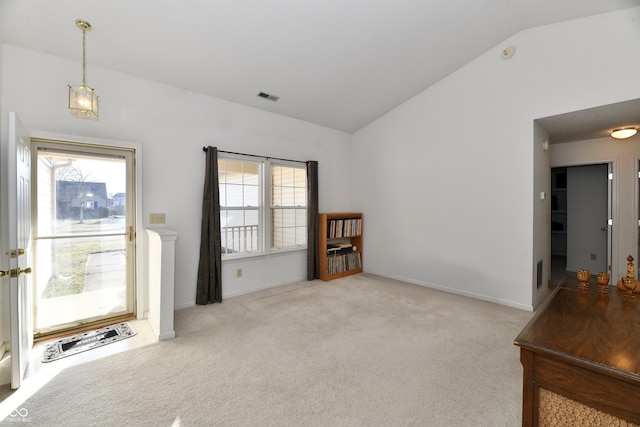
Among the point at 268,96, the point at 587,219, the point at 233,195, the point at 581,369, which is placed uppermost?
the point at 268,96

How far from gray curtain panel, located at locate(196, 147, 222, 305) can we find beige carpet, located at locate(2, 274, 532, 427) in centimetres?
36

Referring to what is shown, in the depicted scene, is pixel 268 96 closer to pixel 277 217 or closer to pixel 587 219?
pixel 277 217

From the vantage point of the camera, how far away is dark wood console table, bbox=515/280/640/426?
0.99 meters

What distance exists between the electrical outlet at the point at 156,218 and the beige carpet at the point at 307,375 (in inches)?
41.5

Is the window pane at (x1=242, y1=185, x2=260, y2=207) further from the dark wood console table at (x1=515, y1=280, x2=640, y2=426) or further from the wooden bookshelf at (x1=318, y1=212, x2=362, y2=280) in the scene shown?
the dark wood console table at (x1=515, y1=280, x2=640, y2=426)

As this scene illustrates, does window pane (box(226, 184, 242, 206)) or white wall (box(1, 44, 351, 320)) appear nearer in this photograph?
white wall (box(1, 44, 351, 320))

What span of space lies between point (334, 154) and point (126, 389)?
415cm

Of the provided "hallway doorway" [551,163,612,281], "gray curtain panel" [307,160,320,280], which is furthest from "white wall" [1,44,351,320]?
"hallway doorway" [551,163,612,281]

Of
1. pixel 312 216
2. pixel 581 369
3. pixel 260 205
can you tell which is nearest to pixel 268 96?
pixel 260 205

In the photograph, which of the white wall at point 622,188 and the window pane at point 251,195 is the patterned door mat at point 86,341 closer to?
the window pane at point 251,195

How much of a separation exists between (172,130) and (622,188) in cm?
594

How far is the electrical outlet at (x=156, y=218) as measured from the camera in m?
3.16

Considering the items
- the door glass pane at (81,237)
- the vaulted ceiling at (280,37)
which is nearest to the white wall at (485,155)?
the vaulted ceiling at (280,37)

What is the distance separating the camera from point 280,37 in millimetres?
2805
